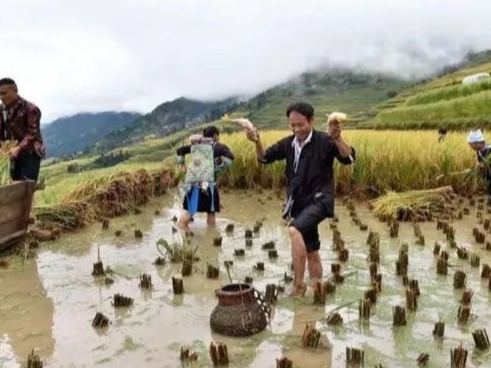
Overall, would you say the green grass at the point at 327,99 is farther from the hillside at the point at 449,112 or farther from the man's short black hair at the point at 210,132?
the man's short black hair at the point at 210,132

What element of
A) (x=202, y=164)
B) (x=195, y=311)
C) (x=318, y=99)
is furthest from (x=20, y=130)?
(x=318, y=99)

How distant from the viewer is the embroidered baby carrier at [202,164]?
394 inches

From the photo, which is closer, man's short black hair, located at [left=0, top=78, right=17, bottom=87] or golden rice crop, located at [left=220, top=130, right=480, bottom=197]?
man's short black hair, located at [left=0, top=78, right=17, bottom=87]

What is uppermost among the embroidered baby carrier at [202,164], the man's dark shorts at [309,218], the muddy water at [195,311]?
the embroidered baby carrier at [202,164]

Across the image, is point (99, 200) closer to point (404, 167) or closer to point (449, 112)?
point (404, 167)

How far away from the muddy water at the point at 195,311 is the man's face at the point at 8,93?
2120 mm

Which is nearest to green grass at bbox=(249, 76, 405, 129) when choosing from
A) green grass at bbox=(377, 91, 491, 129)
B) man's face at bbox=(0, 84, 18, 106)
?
green grass at bbox=(377, 91, 491, 129)

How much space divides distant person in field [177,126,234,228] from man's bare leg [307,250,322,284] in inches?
153

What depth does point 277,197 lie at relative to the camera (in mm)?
13117

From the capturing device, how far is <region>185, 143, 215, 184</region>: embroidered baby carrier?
10.0 metres

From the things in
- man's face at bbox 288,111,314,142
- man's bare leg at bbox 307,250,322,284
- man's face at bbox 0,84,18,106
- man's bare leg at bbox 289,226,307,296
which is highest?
man's face at bbox 0,84,18,106

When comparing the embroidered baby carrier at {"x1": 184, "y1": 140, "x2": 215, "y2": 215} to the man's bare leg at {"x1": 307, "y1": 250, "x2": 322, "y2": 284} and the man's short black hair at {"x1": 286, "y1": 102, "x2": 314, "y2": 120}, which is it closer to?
the man's bare leg at {"x1": 307, "y1": 250, "x2": 322, "y2": 284}

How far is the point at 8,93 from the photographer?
7.96 metres

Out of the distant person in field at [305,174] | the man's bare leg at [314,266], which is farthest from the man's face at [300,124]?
the man's bare leg at [314,266]
